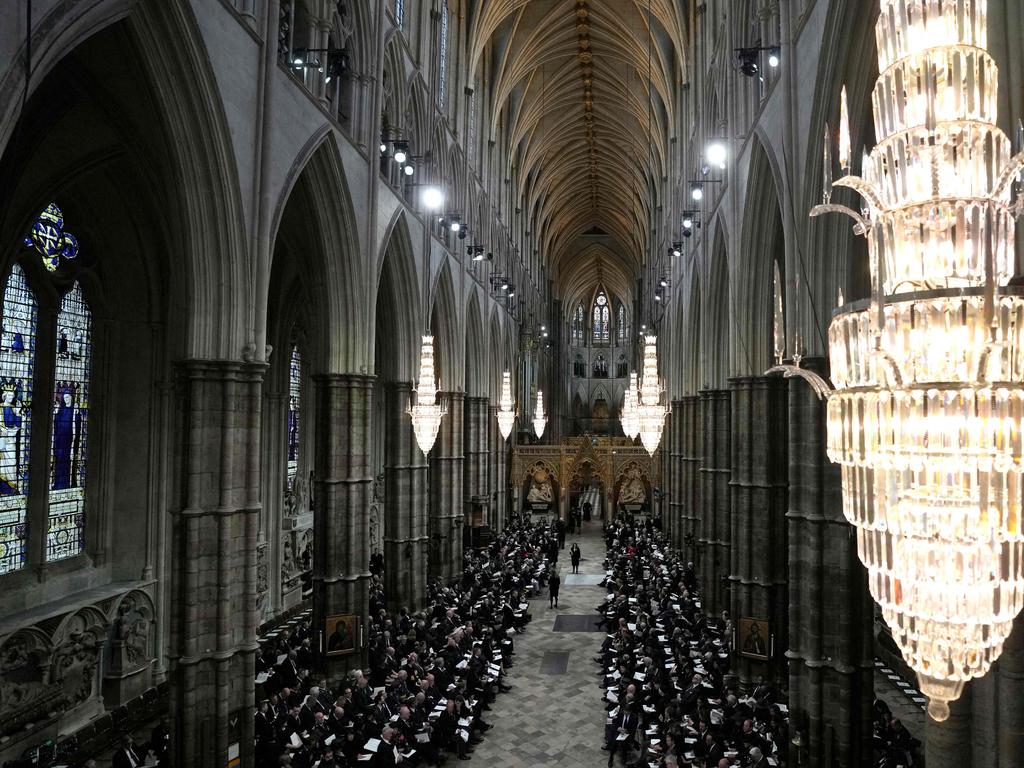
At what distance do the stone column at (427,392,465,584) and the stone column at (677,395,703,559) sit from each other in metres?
8.66

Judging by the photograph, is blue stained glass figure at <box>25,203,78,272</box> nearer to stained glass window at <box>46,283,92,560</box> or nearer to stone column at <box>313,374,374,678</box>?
stained glass window at <box>46,283,92,560</box>

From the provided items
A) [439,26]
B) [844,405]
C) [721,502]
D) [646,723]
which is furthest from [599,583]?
[844,405]

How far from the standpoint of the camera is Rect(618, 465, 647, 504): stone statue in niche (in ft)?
138

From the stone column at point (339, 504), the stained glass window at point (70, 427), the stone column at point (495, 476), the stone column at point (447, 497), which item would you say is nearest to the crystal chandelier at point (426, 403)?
the stone column at point (339, 504)

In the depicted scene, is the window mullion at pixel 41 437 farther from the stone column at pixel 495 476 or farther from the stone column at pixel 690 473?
the stone column at pixel 495 476

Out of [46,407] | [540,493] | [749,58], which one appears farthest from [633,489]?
[46,407]

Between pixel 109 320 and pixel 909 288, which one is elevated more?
pixel 109 320

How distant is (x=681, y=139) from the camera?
2956 centimetres

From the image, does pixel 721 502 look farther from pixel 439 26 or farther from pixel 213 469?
pixel 439 26

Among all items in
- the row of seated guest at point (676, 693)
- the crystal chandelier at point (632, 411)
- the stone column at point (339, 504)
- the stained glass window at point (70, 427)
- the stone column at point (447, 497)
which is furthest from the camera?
the stone column at point (447, 497)

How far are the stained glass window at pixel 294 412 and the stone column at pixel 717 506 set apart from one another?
13.3 m

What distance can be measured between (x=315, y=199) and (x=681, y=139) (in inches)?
767

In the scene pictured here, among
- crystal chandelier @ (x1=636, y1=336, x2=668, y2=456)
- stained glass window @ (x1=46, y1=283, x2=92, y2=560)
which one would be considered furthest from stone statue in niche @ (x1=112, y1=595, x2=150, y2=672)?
crystal chandelier @ (x1=636, y1=336, x2=668, y2=456)

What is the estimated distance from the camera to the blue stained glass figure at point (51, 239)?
44.5 feet
